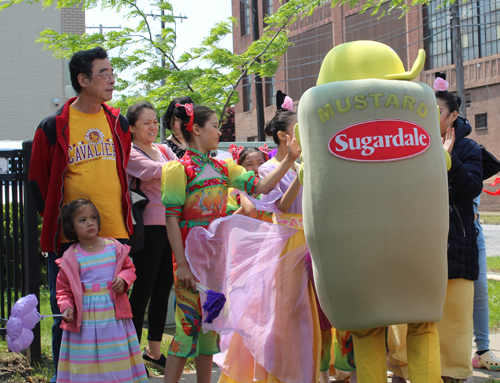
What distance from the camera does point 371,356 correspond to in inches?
113

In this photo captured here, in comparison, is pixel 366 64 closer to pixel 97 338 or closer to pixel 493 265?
pixel 97 338

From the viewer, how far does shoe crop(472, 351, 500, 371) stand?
4299 mm

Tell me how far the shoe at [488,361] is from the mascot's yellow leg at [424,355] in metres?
1.77

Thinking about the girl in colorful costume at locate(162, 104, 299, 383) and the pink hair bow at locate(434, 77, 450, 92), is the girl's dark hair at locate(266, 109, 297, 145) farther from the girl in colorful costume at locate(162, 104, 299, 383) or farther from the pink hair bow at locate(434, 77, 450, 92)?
the pink hair bow at locate(434, 77, 450, 92)

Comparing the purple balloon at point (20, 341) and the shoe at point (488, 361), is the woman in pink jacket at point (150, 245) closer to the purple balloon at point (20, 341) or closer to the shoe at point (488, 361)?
the purple balloon at point (20, 341)

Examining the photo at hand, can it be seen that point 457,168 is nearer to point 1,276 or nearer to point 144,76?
point 1,276

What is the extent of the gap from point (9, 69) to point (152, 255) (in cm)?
1806

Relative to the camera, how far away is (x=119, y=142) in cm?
387

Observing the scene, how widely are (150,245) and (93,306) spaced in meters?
1.01

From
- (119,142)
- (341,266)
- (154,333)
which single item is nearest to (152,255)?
(154,333)

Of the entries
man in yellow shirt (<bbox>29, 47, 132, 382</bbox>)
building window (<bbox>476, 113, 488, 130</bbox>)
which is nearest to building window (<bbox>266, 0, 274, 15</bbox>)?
building window (<bbox>476, 113, 488, 130</bbox>)

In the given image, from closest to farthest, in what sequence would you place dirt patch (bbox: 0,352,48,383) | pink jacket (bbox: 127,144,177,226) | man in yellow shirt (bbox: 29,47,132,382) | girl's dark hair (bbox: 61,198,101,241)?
girl's dark hair (bbox: 61,198,101,241) < man in yellow shirt (bbox: 29,47,132,382) < dirt patch (bbox: 0,352,48,383) < pink jacket (bbox: 127,144,177,226)

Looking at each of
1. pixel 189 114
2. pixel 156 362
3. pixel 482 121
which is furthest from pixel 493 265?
pixel 482 121

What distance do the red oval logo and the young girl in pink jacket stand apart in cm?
169
